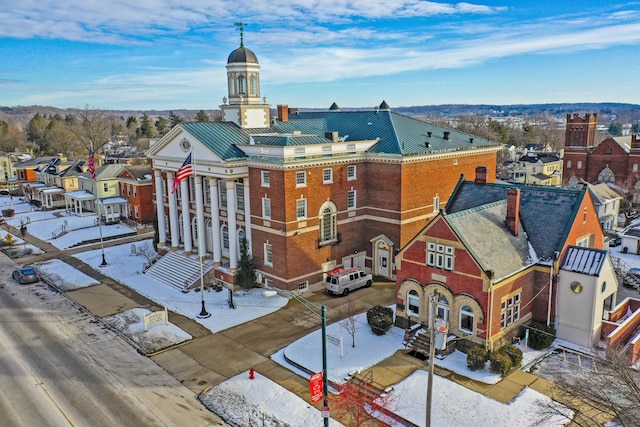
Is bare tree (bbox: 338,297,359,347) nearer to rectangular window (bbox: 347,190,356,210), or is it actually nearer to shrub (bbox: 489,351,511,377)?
shrub (bbox: 489,351,511,377)

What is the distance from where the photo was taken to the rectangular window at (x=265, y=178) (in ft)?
116

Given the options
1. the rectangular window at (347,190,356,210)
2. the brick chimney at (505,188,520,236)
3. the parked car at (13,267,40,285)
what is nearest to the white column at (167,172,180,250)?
the parked car at (13,267,40,285)

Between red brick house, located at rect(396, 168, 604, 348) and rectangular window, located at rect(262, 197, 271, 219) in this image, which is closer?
red brick house, located at rect(396, 168, 604, 348)

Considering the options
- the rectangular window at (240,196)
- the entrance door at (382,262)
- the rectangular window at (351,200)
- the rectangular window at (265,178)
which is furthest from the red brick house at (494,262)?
the rectangular window at (240,196)

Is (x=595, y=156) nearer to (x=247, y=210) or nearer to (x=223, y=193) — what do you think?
(x=247, y=210)

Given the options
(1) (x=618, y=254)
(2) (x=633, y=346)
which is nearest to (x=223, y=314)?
(2) (x=633, y=346)

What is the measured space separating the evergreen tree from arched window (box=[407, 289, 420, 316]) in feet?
42.2

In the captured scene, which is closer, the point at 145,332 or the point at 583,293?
the point at 583,293

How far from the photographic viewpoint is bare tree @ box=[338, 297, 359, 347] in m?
Answer: 27.7

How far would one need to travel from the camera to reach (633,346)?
25.8 metres

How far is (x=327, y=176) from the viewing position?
37375 millimetres

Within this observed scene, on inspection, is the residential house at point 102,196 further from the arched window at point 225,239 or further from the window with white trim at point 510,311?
the window with white trim at point 510,311

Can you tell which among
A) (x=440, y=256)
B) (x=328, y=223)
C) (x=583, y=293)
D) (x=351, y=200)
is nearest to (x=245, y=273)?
(x=328, y=223)

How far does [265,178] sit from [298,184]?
2494 millimetres
